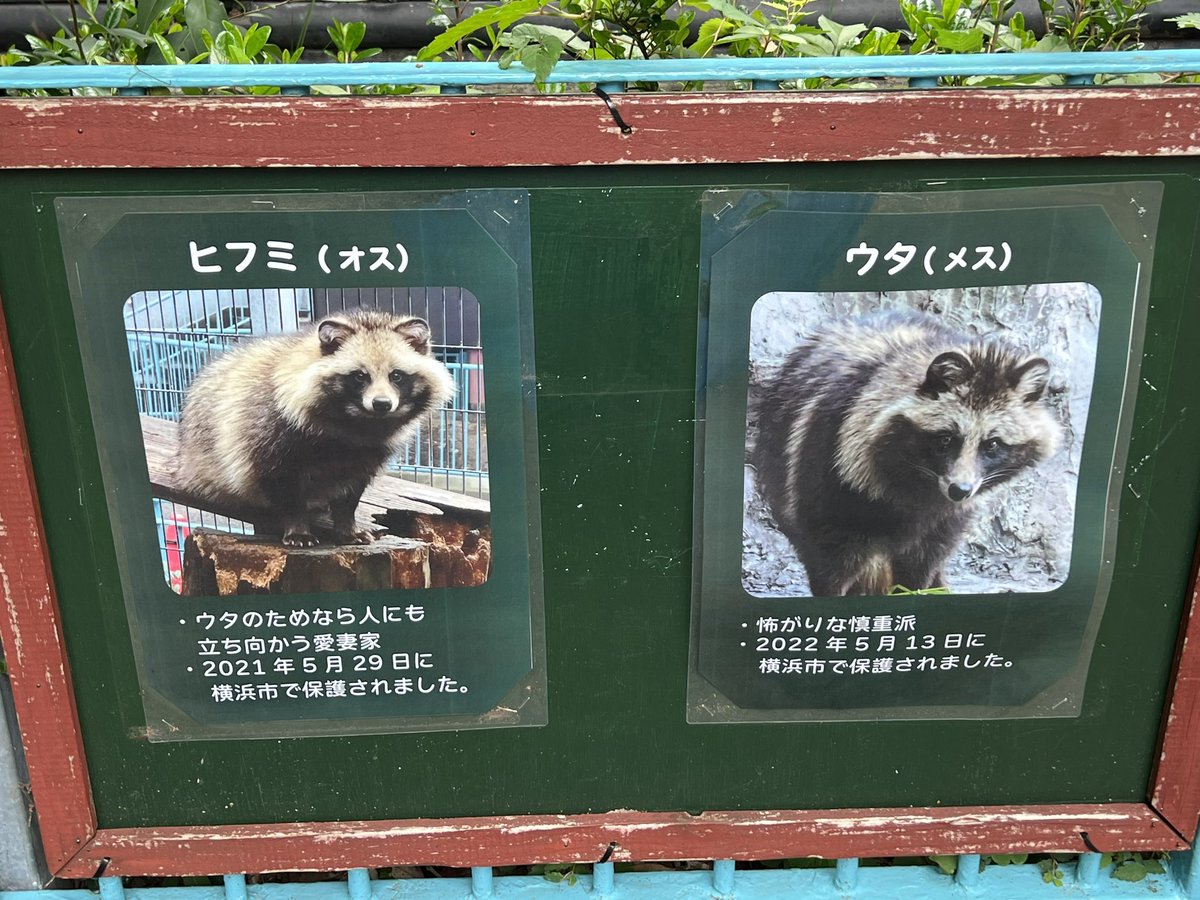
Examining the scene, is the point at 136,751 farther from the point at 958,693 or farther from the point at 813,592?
the point at 958,693

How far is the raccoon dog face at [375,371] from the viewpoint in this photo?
176 centimetres

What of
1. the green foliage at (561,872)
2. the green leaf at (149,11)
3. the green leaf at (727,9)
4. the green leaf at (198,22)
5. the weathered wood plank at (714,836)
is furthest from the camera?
the green foliage at (561,872)

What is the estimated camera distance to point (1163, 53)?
1.63 m

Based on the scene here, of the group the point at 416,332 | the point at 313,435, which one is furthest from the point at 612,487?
the point at 313,435

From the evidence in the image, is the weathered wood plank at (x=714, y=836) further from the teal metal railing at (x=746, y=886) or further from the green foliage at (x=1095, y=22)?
the green foliage at (x=1095, y=22)

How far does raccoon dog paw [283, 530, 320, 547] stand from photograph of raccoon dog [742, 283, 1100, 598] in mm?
855

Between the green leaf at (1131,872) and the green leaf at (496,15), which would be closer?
the green leaf at (496,15)

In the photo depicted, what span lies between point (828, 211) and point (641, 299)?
369mm

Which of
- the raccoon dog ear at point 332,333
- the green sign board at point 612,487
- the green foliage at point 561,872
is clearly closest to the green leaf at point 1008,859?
the green sign board at point 612,487

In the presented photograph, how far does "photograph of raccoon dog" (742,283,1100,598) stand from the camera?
178 centimetres

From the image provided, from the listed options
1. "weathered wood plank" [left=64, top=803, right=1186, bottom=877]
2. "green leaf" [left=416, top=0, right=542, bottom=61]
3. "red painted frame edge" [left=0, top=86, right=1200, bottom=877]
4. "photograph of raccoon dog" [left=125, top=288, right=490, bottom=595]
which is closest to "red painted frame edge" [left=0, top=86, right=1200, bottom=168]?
"red painted frame edge" [left=0, top=86, right=1200, bottom=877]

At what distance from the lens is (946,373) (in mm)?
1810

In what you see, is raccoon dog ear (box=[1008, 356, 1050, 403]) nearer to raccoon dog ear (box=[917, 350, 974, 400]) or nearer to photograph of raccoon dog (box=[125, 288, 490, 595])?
raccoon dog ear (box=[917, 350, 974, 400])

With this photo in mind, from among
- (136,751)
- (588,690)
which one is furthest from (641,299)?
(136,751)
